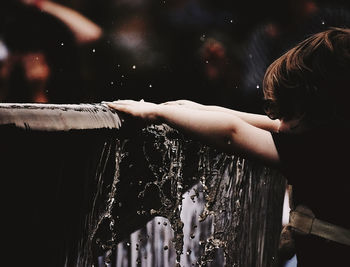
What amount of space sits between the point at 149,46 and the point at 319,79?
3001 millimetres

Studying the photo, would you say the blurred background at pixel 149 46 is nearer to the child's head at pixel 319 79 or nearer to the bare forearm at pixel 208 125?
the bare forearm at pixel 208 125

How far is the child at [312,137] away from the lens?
37.7 inches

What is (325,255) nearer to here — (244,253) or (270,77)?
(270,77)

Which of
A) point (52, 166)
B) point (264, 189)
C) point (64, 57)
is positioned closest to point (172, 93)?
point (64, 57)

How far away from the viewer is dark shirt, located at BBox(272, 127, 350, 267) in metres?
0.95

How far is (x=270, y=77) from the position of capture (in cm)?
107

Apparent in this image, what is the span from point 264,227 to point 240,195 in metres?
0.38

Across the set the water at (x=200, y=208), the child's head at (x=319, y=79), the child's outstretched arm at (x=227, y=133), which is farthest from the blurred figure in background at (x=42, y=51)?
the child's head at (x=319, y=79)

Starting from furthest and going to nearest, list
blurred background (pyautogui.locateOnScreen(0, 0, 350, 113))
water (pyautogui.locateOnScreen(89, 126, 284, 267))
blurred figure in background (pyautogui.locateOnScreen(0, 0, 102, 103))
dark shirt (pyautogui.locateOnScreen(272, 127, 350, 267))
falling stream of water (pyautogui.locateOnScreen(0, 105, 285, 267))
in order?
blurred background (pyautogui.locateOnScreen(0, 0, 350, 113)), blurred figure in background (pyautogui.locateOnScreen(0, 0, 102, 103)), water (pyautogui.locateOnScreen(89, 126, 284, 267)), dark shirt (pyautogui.locateOnScreen(272, 127, 350, 267)), falling stream of water (pyautogui.locateOnScreen(0, 105, 285, 267))

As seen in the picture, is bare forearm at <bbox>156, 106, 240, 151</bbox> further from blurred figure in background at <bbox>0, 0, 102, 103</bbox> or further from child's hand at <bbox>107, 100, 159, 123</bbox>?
blurred figure in background at <bbox>0, 0, 102, 103</bbox>

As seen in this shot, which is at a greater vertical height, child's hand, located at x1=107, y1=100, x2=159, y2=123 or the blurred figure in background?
the blurred figure in background

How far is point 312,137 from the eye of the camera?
965 mm

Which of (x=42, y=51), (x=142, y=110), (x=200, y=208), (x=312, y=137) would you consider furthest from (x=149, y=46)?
(x=312, y=137)

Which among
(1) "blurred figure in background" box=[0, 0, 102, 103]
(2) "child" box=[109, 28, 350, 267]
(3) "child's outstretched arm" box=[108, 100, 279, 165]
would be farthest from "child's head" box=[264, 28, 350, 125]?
(1) "blurred figure in background" box=[0, 0, 102, 103]
